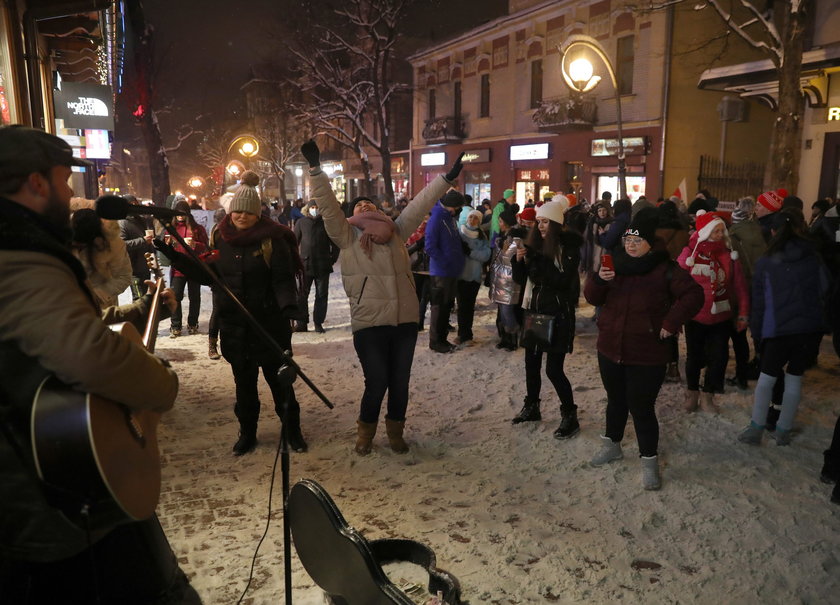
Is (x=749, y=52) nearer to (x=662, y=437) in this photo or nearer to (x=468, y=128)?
(x=468, y=128)

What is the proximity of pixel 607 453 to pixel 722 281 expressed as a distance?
2090mm

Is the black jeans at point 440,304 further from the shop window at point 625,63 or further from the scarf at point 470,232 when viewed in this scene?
the shop window at point 625,63

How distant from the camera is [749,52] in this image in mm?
21266

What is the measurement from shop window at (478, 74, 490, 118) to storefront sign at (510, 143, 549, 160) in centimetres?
299

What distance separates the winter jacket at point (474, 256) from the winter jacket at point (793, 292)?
4.21m

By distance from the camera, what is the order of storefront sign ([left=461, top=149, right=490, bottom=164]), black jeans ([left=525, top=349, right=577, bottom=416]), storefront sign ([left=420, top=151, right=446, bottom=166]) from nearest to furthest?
black jeans ([left=525, top=349, right=577, bottom=416]) < storefront sign ([left=461, top=149, right=490, bottom=164]) < storefront sign ([left=420, top=151, right=446, bottom=166])

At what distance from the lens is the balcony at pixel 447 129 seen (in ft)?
102

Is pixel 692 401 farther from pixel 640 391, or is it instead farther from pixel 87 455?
pixel 87 455

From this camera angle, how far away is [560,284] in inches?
209

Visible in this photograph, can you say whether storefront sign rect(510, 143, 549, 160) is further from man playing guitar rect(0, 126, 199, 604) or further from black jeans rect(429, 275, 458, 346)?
man playing guitar rect(0, 126, 199, 604)

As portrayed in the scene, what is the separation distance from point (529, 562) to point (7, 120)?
8293 mm

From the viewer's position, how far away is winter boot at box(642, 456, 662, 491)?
→ 4.47m

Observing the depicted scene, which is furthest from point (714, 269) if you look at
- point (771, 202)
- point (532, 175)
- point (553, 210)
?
point (532, 175)

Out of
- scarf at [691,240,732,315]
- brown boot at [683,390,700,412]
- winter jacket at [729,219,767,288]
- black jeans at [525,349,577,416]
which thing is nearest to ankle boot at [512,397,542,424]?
black jeans at [525,349,577,416]
